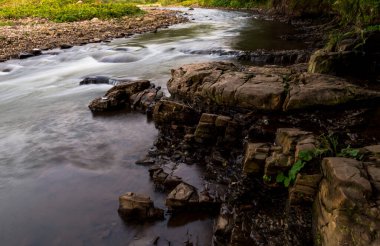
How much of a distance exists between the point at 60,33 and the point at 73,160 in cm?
1852

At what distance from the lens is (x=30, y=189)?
621 cm

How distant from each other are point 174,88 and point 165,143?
72.0 inches

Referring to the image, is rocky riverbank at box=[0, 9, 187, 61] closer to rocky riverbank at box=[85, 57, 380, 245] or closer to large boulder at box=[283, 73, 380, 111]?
rocky riverbank at box=[85, 57, 380, 245]

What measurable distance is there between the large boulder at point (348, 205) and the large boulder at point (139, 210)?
2.34m

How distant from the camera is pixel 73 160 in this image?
7164 mm

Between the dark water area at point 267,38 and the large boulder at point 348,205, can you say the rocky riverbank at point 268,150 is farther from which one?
the dark water area at point 267,38

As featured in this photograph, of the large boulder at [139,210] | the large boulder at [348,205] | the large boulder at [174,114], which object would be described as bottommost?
the large boulder at [139,210]

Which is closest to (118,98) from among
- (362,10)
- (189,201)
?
(189,201)

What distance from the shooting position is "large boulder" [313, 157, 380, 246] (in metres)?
3.20

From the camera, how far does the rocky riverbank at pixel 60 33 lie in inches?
752

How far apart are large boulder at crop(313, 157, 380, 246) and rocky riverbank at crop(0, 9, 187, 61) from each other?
688 inches

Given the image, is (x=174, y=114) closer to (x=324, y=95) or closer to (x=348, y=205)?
(x=324, y=95)

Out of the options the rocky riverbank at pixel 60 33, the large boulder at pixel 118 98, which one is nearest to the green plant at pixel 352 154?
the large boulder at pixel 118 98

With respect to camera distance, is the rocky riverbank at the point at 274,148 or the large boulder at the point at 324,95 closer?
the rocky riverbank at the point at 274,148
